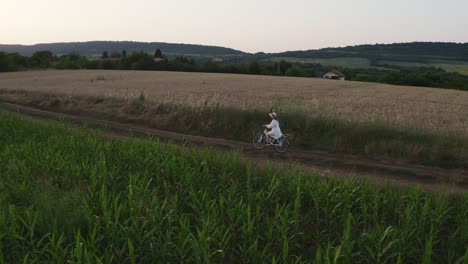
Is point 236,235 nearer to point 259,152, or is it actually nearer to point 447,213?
point 447,213

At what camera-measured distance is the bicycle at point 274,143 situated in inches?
517

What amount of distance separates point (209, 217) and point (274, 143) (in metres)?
7.83

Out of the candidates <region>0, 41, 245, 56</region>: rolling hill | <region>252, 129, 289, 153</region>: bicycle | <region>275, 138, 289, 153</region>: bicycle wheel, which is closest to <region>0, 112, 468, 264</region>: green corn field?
<region>252, 129, 289, 153</region>: bicycle

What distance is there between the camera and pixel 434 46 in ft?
435

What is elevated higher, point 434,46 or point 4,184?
point 434,46

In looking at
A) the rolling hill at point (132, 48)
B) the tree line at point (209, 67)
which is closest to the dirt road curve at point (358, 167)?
A: the tree line at point (209, 67)

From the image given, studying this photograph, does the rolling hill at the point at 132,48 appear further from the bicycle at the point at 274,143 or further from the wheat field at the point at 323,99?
the bicycle at the point at 274,143

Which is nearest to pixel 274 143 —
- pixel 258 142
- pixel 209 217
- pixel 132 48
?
pixel 258 142

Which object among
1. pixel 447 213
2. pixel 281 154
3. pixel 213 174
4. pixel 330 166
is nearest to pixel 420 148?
pixel 330 166

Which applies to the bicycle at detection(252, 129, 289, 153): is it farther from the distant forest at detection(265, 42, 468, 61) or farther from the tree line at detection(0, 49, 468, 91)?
the distant forest at detection(265, 42, 468, 61)

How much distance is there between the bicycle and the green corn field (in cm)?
438

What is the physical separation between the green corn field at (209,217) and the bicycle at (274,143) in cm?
438

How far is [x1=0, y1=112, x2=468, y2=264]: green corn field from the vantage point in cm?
496

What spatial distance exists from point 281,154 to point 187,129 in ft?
17.3
